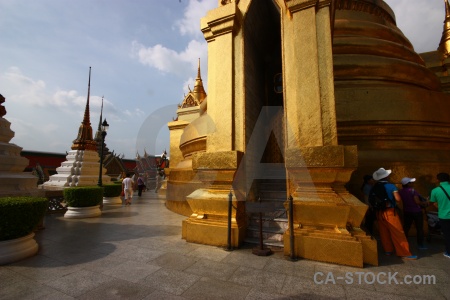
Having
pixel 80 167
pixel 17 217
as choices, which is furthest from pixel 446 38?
pixel 80 167

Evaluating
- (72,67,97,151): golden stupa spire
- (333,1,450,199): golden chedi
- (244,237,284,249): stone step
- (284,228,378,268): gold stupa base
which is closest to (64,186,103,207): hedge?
(244,237,284,249): stone step

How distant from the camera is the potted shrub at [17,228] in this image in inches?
145

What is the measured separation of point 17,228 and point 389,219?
637cm

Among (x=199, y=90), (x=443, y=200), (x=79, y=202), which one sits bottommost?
(x=79, y=202)

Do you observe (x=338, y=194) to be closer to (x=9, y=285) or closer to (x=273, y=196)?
(x=273, y=196)

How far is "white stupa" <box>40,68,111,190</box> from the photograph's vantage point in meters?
12.0

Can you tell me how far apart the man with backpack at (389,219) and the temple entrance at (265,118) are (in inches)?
66.9

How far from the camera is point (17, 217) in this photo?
150 inches

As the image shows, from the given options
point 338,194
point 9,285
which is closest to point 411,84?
point 338,194

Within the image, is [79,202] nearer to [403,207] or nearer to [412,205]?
[403,207]

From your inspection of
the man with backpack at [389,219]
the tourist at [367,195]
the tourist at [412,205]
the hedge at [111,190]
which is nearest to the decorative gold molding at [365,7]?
the tourist at [367,195]

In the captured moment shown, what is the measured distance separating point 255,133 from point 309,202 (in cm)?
252

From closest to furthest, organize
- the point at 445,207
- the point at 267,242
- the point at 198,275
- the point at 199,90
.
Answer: the point at 198,275 → the point at 445,207 → the point at 267,242 → the point at 199,90

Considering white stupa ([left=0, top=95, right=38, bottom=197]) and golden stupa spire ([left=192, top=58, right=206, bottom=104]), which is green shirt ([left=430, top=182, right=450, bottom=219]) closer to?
white stupa ([left=0, top=95, right=38, bottom=197])
